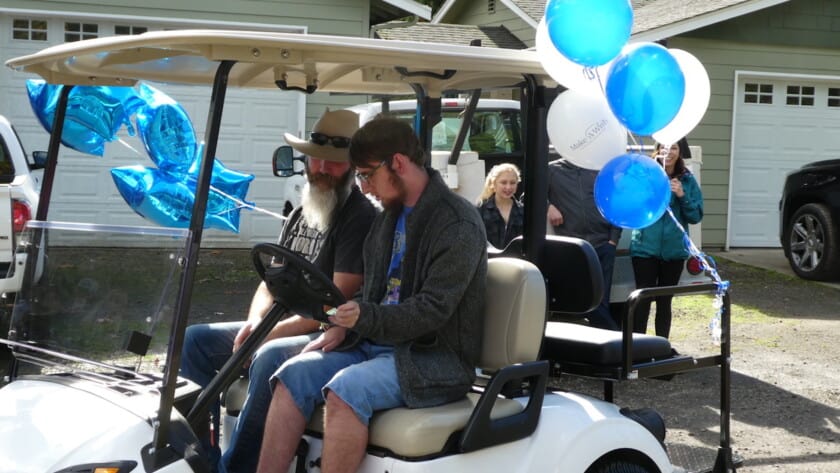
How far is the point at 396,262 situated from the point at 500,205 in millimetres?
3304

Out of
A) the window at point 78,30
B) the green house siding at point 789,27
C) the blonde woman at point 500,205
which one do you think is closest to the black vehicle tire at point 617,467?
the blonde woman at point 500,205

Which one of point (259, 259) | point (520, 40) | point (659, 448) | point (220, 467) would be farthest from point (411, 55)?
point (520, 40)

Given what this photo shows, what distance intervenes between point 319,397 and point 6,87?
964 centimetres

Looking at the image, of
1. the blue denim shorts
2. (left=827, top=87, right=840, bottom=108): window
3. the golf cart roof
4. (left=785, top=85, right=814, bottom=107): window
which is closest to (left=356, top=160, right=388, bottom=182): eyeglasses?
the golf cart roof

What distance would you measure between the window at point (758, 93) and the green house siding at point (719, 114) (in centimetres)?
26

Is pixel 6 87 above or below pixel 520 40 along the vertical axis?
below

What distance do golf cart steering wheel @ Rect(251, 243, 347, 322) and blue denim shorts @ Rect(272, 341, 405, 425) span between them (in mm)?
194

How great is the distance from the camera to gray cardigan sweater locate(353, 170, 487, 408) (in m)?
3.15

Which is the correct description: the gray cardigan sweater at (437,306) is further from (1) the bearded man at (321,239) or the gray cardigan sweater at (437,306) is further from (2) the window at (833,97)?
(2) the window at (833,97)

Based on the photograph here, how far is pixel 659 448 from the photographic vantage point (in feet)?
12.1

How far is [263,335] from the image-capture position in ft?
10.4

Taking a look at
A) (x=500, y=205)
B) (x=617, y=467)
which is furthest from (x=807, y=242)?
(x=617, y=467)

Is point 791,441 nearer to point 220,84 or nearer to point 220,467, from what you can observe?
point 220,467

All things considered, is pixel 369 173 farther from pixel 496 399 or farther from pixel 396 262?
pixel 496 399
